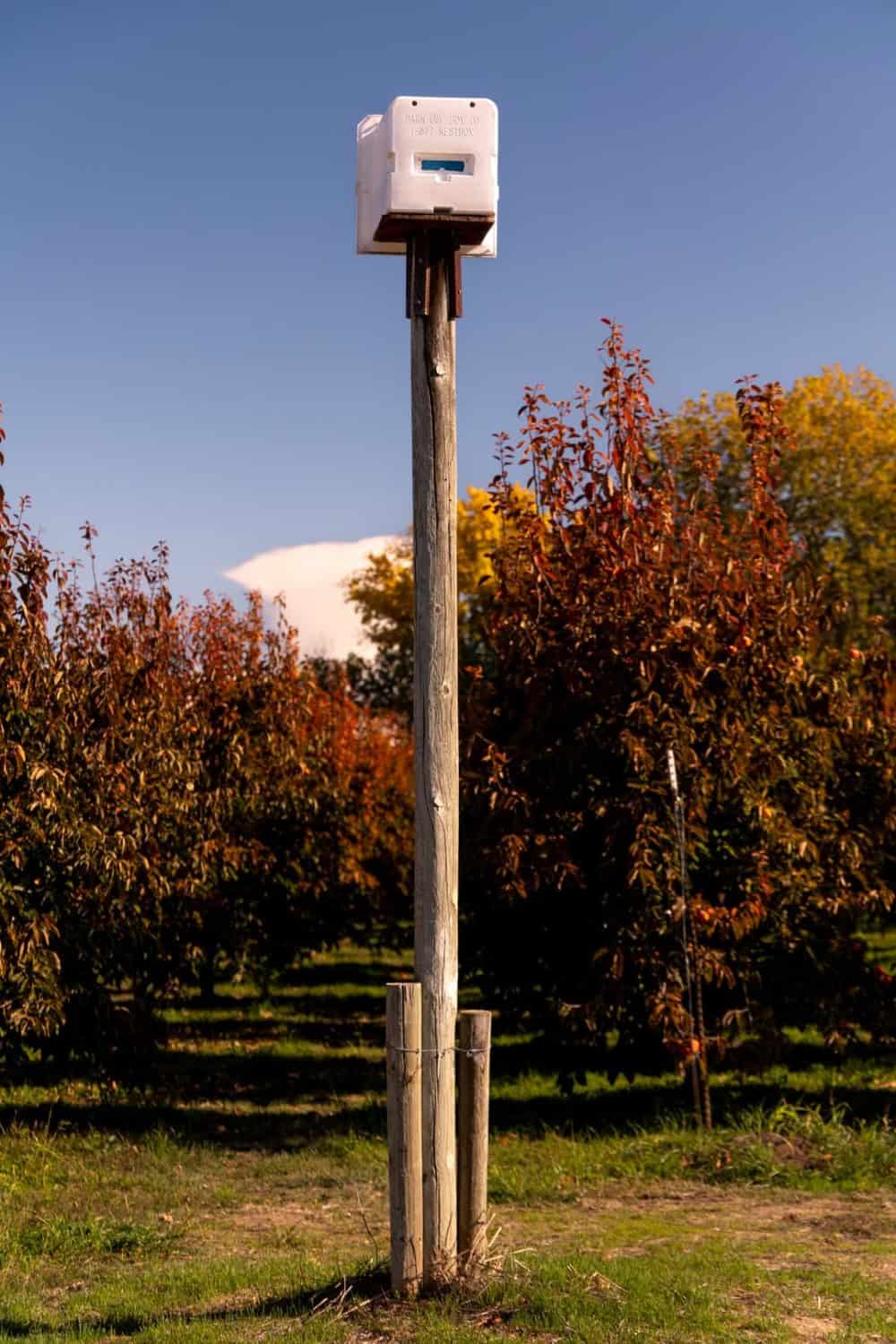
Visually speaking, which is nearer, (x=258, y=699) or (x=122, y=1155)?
(x=122, y=1155)

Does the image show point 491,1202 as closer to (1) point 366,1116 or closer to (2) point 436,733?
(1) point 366,1116

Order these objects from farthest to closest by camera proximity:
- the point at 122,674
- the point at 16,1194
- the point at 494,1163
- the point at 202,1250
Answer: the point at 122,674
the point at 494,1163
the point at 16,1194
the point at 202,1250

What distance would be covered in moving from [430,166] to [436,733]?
7.99 feet

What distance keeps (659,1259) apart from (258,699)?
423 inches

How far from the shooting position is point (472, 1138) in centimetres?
616

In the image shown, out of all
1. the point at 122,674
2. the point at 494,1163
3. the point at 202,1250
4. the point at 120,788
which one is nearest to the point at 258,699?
the point at 122,674

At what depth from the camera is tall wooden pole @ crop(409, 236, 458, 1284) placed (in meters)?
6.03

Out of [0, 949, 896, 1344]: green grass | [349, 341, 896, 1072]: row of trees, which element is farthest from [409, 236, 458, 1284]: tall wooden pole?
[349, 341, 896, 1072]: row of trees

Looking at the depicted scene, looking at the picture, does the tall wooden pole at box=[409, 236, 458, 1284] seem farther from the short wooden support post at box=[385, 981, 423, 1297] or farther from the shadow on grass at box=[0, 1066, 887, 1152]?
the shadow on grass at box=[0, 1066, 887, 1152]

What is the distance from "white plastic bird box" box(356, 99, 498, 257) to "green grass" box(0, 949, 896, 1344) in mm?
4553

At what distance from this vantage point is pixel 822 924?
37.1 ft

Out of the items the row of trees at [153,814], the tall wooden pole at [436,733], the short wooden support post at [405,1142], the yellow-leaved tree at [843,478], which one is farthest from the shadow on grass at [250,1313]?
the yellow-leaved tree at [843,478]

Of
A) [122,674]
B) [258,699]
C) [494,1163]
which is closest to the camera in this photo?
[494,1163]

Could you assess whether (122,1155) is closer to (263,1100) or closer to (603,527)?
(263,1100)
